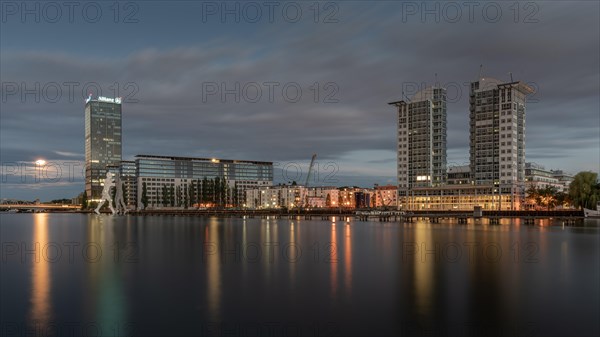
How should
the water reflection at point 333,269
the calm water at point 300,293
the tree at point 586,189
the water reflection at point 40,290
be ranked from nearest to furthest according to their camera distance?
the calm water at point 300,293 → the water reflection at point 40,290 → the water reflection at point 333,269 → the tree at point 586,189

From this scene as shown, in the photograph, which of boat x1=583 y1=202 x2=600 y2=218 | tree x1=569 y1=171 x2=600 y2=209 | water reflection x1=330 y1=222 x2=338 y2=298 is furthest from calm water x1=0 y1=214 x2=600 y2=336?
boat x1=583 y1=202 x2=600 y2=218

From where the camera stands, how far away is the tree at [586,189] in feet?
507

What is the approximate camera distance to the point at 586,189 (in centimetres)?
15400

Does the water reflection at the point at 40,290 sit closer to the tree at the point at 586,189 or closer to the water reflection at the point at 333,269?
the water reflection at the point at 333,269

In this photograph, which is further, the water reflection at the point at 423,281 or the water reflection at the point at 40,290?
the water reflection at the point at 423,281

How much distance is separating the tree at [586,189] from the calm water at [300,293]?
111 m

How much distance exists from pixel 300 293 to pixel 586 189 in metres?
151

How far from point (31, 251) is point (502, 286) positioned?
5976 centimetres

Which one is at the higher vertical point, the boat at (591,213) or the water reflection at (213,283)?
the water reflection at (213,283)

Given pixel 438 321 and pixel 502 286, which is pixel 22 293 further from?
pixel 502 286

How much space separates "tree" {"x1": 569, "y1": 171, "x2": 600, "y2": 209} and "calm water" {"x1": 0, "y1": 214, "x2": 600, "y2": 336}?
11087 centimetres

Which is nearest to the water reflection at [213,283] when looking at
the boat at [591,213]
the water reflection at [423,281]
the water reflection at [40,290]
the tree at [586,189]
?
the water reflection at [40,290]

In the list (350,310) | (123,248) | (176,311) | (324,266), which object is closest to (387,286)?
(350,310)

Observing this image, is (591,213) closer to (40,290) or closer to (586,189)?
(586,189)
